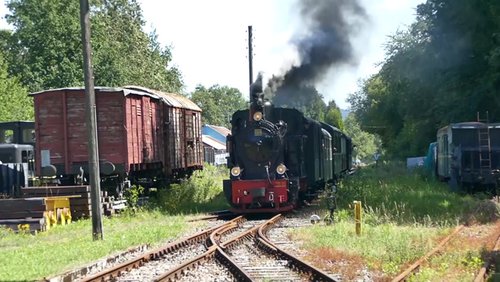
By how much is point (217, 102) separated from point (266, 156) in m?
128

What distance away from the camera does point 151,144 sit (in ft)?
80.9

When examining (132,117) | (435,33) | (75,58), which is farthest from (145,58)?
(132,117)

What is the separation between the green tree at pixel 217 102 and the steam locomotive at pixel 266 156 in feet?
359

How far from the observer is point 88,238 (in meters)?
15.9

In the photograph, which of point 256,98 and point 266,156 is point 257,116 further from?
point 266,156

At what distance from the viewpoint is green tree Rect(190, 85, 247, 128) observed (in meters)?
134

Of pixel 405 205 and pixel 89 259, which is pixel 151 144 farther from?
pixel 89 259

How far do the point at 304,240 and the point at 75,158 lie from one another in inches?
371

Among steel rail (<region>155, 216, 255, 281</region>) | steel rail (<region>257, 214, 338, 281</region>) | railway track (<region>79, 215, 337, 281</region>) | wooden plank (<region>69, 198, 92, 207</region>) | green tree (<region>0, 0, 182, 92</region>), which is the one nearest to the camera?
steel rail (<region>257, 214, 338, 281</region>)

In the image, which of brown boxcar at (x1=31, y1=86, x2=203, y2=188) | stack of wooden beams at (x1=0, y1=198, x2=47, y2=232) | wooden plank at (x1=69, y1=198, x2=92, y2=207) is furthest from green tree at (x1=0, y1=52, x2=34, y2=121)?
stack of wooden beams at (x1=0, y1=198, x2=47, y2=232)

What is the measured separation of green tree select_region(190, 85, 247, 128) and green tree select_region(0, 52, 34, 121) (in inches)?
3316

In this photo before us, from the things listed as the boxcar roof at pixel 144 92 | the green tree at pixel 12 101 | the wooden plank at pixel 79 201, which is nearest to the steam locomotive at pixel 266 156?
the boxcar roof at pixel 144 92

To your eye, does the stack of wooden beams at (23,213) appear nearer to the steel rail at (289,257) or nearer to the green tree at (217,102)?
the steel rail at (289,257)

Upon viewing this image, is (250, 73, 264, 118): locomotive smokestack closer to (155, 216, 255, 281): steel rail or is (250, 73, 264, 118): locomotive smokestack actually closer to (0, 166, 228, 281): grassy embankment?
(0, 166, 228, 281): grassy embankment
